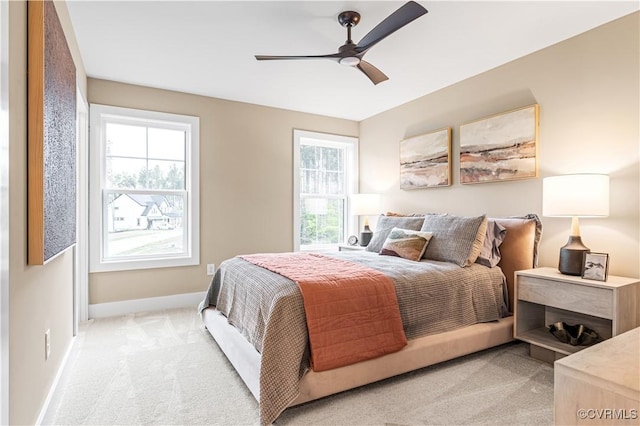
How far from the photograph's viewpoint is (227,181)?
416 cm

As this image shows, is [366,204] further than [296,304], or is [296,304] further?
[366,204]

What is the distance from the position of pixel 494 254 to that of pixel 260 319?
2005mm

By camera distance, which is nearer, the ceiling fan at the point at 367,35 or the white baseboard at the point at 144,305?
the ceiling fan at the point at 367,35

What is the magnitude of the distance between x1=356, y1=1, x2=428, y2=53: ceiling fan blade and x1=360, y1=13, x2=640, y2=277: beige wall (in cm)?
164

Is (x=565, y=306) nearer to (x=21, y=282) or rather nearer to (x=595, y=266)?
(x=595, y=266)

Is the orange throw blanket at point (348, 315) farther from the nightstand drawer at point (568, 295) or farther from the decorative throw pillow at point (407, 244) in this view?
the nightstand drawer at point (568, 295)

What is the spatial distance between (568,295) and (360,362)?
4.82ft

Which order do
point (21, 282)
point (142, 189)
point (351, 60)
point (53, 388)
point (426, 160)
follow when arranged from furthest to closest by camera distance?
point (426, 160) → point (142, 189) → point (351, 60) → point (53, 388) → point (21, 282)

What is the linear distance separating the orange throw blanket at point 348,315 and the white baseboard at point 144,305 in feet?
7.06

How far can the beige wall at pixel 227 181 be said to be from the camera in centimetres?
365

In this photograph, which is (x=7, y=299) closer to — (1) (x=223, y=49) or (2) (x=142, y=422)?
(2) (x=142, y=422)

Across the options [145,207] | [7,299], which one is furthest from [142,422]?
[145,207]

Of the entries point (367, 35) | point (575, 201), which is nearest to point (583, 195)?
point (575, 201)

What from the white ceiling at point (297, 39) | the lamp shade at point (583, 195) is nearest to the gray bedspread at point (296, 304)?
the lamp shade at point (583, 195)
